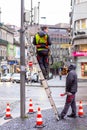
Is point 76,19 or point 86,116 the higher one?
point 76,19

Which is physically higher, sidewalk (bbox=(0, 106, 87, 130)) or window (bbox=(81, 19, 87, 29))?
window (bbox=(81, 19, 87, 29))

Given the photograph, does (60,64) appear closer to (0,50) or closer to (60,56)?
(60,56)

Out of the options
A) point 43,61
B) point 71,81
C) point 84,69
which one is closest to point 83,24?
point 84,69

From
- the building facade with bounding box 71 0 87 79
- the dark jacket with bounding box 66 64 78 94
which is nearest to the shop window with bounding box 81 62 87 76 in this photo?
the building facade with bounding box 71 0 87 79

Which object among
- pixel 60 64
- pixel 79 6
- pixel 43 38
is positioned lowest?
pixel 60 64

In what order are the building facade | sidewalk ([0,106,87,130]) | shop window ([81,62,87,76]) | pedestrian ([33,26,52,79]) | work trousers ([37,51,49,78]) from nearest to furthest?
1. sidewalk ([0,106,87,130])
2. pedestrian ([33,26,52,79])
3. work trousers ([37,51,49,78])
4. the building facade
5. shop window ([81,62,87,76])

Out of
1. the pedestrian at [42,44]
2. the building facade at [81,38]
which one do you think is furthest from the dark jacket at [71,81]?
the building facade at [81,38]

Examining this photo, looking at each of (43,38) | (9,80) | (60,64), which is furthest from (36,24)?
(60,64)

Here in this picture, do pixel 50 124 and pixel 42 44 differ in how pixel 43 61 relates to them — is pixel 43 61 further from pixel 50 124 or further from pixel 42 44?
pixel 50 124

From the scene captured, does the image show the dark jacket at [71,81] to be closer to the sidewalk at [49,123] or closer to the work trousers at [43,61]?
the work trousers at [43,61]

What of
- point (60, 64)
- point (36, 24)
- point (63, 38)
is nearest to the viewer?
point (36, 24)

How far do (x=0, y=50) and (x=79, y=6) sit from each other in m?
47.3

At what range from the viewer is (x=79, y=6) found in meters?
65.5

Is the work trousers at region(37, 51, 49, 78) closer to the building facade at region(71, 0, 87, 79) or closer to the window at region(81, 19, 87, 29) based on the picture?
the building facade at region(71, 0, 87, 79)
